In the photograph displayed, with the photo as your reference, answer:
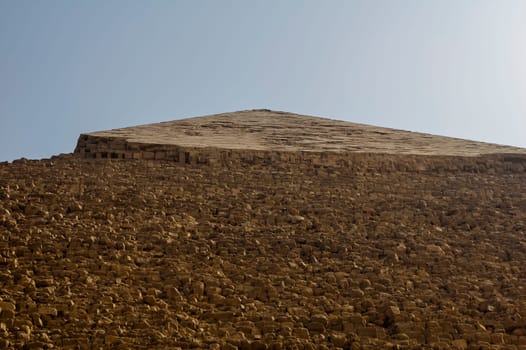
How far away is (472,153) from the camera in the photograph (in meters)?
13.6

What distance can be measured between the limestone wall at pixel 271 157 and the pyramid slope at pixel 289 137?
0.38 feet

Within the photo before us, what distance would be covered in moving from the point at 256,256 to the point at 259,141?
4.63 metres

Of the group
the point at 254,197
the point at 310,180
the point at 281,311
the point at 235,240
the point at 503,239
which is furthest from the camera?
the point at 310,180

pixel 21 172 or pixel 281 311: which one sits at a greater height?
pixel 21 172

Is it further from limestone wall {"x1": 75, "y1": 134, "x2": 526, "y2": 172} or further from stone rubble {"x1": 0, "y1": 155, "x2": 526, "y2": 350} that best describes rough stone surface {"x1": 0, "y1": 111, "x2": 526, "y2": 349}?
limestone wall {"x1": 75, "y1": 134, "x2": 526, "y2": 172}

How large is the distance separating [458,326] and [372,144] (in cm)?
581

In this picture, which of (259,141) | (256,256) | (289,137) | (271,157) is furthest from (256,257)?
(289,137)

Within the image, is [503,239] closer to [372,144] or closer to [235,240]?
[235,240]

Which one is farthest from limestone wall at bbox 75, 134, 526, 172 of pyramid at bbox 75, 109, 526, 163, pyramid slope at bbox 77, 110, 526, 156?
pyramid slope at bbox 77, 110, 526, 156

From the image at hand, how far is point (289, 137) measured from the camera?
47.3 ft

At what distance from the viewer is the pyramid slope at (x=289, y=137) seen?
43.5 ft

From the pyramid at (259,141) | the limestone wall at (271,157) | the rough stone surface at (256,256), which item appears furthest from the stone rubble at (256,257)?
the pyramid at (259,141)

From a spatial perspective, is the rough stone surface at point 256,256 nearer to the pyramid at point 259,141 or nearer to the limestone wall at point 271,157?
the limestone wall at point 271,157

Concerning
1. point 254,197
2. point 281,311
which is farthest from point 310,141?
point 281,311
